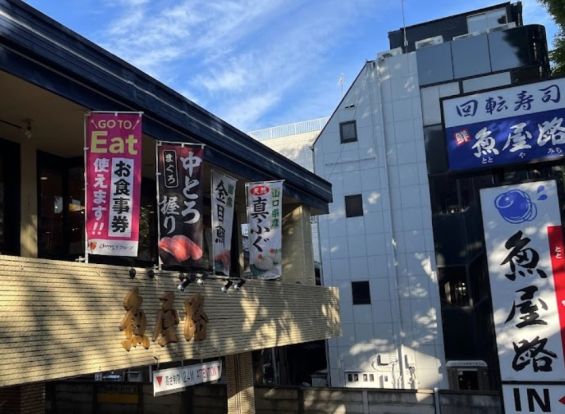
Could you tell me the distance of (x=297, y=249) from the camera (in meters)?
17.3

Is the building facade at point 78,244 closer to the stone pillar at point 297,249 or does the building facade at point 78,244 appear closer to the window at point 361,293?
the stone pillar at point 297,249

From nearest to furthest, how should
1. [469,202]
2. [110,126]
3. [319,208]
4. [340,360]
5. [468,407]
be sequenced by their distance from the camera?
[110,126]
[468,407]
[319,208]
[469,202]
[340,360]

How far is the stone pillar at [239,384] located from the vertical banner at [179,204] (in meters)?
4.95

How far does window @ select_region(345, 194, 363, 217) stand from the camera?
80.6 ft

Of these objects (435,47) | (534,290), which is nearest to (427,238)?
(435,47)

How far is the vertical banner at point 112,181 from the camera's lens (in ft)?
27.7

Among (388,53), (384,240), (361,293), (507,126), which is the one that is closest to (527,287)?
(507,126)

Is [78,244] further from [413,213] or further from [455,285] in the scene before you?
[455,285]

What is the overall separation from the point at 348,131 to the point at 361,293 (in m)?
6.99

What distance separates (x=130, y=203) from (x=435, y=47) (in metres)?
18.5

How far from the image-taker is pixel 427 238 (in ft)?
76.2

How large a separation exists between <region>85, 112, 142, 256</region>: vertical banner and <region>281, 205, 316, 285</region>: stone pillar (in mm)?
8947

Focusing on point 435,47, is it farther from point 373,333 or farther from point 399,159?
point 373,333

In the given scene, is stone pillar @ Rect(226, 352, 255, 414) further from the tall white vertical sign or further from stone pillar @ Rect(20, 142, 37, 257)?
the tall white vertical sign
